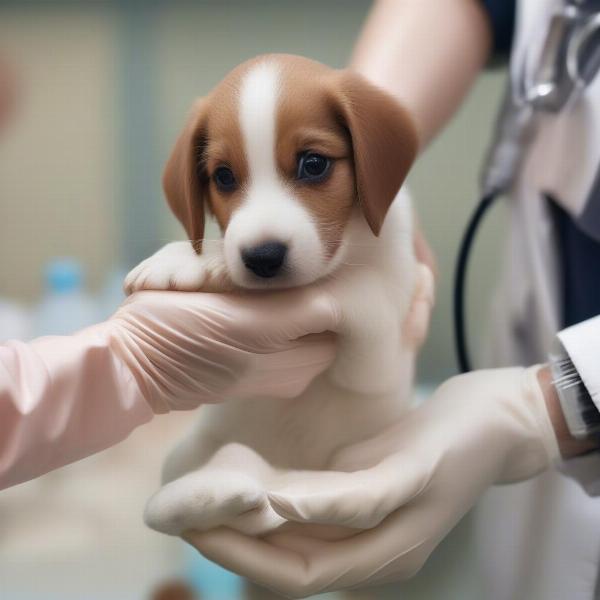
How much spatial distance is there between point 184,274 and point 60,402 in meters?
0.19

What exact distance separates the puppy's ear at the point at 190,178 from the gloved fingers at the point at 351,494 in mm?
288

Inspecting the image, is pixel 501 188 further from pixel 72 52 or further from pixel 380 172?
pixel 72 52

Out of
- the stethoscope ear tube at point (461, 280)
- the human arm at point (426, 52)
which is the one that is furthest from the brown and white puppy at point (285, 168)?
the stethoscope ear tube at point (461, 280)

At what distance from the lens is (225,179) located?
77cm

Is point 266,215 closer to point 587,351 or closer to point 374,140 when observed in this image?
point 374,140

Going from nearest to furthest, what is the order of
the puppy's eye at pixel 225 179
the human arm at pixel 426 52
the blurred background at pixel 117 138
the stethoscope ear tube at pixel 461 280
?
the puppy's eye at pixel 225 179
the human arm at pixel 426 52
the stethoscope ear tube at pixel 461 280
the blurred background at pixel 117 138

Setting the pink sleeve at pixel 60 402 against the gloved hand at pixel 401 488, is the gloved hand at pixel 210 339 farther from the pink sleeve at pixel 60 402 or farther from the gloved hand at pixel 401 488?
the gloved hand at pixel 401 488

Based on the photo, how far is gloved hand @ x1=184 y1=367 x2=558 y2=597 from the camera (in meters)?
0.74

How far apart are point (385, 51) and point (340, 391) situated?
56 cm

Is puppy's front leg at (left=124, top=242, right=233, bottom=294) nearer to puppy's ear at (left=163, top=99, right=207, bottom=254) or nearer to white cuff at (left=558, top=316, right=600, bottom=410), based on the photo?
puppy's ear at (left=163, top=99, right=207, bottom=254)

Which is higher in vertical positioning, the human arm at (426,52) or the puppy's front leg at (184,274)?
the human arm at (426,52)

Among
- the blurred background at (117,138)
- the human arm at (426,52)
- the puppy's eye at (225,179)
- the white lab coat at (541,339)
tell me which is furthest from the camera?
the blurred background at (117,138)

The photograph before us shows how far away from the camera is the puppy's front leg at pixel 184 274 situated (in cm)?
77

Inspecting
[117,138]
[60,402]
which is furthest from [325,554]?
[117,138]
